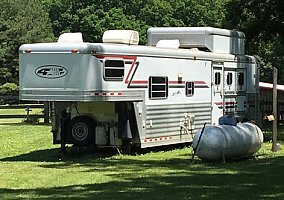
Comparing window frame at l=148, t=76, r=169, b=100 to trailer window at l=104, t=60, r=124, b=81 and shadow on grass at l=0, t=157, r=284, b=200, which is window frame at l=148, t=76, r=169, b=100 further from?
shadow on grass at l=0, t=157, r=284, b=200

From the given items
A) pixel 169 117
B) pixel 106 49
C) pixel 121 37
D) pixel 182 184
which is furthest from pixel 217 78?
pixel 182 184

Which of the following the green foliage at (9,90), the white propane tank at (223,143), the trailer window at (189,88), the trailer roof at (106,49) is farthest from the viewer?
the green foliage at (9,90)

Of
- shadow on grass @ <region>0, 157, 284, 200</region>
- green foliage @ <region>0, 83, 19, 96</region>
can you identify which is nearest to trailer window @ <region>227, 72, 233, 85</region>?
shadow on grass @ <region>0, 157, 284, 200</region>

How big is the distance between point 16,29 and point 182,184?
57.8 m

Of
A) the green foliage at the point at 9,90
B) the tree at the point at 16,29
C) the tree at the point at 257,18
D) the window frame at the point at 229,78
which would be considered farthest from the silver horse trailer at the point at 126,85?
the tree at the point at 16,29

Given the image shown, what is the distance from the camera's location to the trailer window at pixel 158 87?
57.4ft

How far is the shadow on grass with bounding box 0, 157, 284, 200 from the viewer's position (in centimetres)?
1059

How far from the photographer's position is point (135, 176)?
13297mm

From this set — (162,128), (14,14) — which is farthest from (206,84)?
(14,14)

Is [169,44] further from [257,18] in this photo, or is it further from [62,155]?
[257,18]

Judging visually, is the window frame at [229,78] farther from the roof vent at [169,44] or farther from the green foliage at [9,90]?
the green foliage at [9,90]

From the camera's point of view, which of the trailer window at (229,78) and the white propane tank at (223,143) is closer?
the white propane tank at (223,143)

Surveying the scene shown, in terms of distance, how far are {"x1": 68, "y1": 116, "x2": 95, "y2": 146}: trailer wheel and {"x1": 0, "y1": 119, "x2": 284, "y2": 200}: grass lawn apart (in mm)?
396

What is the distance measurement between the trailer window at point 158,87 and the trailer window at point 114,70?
4.06 ft
